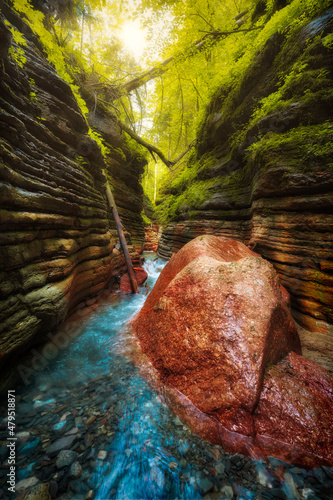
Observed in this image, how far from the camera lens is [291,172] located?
15.4ft

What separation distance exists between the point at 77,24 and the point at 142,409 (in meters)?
13.1

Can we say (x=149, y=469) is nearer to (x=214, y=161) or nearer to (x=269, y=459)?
(x=269, y=459)

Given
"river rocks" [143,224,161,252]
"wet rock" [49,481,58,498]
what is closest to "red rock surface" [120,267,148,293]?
"wet rock" [49,481,58,498]

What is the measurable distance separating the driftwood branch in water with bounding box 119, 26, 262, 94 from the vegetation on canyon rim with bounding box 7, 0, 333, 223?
A: 50 mm

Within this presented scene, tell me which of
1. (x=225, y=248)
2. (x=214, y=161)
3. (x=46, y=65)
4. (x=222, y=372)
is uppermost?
(x=46, y=65)

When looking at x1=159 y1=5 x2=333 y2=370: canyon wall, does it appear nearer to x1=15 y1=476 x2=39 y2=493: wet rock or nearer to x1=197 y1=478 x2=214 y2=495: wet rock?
x1=197 y1=478 x2=214 y2=495: wet rock

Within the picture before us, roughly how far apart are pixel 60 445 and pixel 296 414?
8.17 feet

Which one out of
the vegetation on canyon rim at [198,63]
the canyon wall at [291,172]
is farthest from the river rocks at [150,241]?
the canyon wall at [291,172]

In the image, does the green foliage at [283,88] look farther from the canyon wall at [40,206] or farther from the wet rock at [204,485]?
the wet rock at [204,485]

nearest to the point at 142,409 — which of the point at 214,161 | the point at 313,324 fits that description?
the point at 313,324

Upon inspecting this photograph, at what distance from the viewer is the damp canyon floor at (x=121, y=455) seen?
1497 millimetres

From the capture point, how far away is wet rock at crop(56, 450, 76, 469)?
1618mm

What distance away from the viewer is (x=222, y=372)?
2.21 meters

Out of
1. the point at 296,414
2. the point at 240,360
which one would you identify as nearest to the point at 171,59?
the point at 240,360
